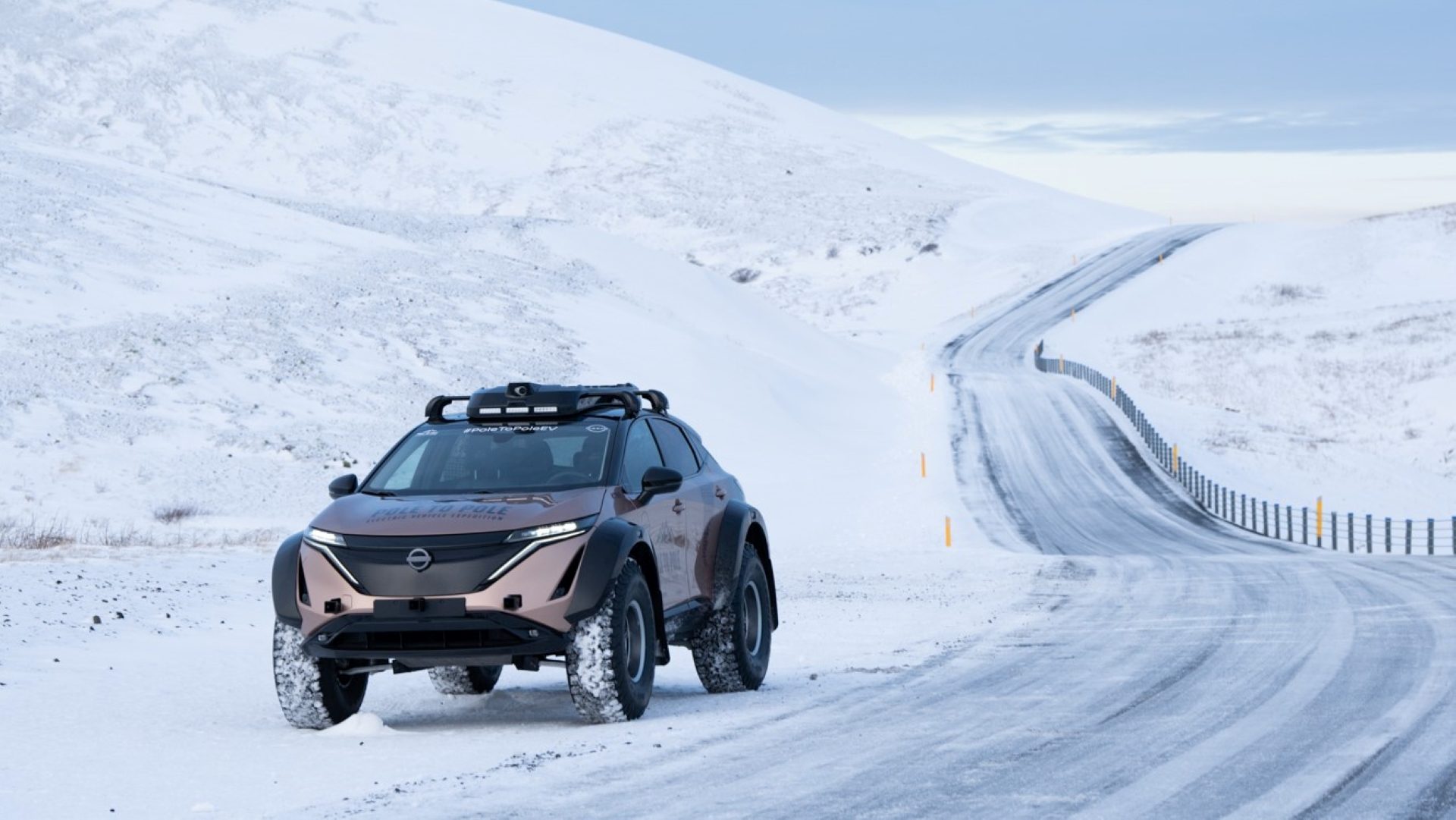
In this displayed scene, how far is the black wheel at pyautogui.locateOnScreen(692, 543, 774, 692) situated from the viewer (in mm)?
11492

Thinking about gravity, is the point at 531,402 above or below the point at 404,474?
above

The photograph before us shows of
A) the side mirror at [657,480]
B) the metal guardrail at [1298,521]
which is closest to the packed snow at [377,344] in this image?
the side mirror at [657,480]

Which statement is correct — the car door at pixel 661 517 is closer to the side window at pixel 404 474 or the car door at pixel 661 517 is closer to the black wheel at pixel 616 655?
the black wheel at pixel 616 655

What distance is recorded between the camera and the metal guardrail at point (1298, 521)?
115 ft

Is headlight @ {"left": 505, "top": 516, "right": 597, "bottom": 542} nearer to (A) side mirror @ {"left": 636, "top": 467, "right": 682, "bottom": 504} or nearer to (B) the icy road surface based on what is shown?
(A) side mirror @ {"left": 636, "top": 467, "right": 682, "bottom": 504}

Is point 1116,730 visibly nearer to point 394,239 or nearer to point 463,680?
point 463,680

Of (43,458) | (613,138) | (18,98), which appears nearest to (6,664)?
(43,458)

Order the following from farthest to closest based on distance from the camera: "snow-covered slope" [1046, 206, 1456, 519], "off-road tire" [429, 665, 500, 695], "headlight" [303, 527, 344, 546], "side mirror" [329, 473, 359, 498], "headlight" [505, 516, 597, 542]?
"snow-covered slope" [1046, 206, 1456, 519] < "off-road tire" [429, 665, 500, 695] < "side mirror" [329, 473, 359, 498] < "headlight" [303, 527, 344, 546] < "headlight" [505, 516, 597, 542]

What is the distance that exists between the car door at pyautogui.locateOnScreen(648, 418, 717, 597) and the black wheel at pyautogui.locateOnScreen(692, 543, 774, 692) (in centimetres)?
23

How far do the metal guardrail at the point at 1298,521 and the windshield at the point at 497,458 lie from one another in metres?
25.0

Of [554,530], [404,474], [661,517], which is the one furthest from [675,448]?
[554,530]

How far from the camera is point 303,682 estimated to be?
9641 millimetres

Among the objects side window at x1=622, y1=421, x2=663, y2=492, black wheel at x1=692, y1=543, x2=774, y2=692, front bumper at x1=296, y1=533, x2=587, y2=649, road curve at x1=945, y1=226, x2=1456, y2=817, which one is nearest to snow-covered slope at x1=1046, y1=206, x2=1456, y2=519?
road curve at x1=945, y1=226, x2=1456, y2=817

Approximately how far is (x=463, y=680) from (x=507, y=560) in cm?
266
